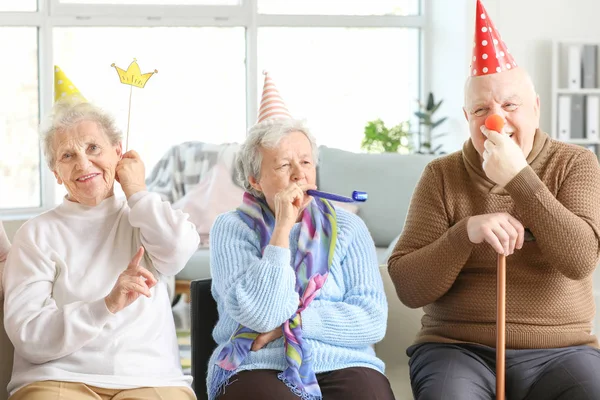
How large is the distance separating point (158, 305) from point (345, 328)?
1.43 feet

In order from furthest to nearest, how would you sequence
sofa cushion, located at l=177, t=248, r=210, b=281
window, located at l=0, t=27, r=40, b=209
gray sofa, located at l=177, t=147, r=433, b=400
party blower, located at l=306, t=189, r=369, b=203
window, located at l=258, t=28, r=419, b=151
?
window, located at l=258, t=28, r=419, b=151 < window, located at l=0, t=27, r=40, b=209 < gray sofa, located at l=177, t=147, r=433, b=400 < sofa cushion, located at l=177, t=248, r=210, b=281 < party blower, located at l=306, t=189, r=369, b=203

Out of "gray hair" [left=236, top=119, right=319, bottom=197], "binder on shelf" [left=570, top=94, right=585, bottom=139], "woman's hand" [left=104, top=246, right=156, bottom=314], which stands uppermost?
"binder on shelf" [left=570, top=94, right=585, bottom=139]

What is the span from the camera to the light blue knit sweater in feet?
6.41

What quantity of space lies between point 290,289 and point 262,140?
0.39m

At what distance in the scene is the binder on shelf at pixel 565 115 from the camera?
5438mm

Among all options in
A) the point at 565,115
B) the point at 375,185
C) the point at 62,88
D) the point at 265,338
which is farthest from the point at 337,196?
the point at 565,115

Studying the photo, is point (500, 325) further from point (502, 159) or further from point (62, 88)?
point (62, 88)

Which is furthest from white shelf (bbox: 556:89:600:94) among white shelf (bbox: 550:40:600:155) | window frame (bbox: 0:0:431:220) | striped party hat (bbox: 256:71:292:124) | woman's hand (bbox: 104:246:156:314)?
woman's hand (bbox: 104:246:156:314)

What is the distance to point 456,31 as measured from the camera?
5.61 metres

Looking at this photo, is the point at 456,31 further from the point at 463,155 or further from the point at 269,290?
the point at 269,290

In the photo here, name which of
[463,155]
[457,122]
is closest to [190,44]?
[457,122]

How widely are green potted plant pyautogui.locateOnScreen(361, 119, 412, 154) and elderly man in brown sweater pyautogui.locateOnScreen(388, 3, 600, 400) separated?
3471mm

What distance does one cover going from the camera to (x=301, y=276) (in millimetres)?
2045

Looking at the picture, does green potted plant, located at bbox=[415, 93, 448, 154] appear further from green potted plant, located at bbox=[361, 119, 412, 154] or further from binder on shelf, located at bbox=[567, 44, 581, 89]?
binder on shelf, located at bbox=[567, 44, 581, 89]
